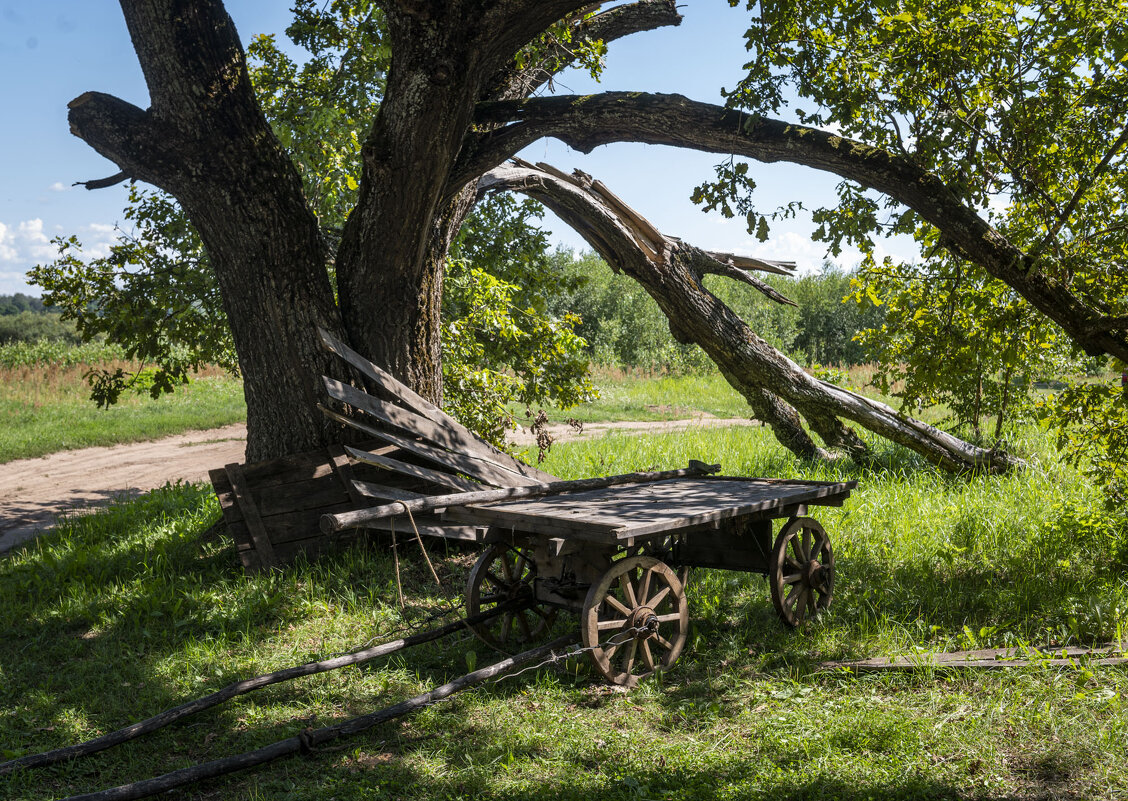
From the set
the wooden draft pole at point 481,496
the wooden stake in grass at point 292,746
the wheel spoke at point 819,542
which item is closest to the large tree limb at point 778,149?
the wheel spoke at point 819,542

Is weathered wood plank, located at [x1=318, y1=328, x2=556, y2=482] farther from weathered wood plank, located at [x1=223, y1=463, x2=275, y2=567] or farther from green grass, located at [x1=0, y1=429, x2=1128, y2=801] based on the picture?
weathered wood plank, located at [x1=223, y1=463, x2=275, y2=567]

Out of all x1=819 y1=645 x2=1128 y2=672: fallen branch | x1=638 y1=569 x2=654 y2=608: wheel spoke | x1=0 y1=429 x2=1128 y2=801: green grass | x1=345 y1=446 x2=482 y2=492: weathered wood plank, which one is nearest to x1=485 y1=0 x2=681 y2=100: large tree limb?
x1=345 y1=446 x2=482 y2=492: weathered wood plank

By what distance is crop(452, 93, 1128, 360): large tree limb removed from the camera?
6223 millimetres

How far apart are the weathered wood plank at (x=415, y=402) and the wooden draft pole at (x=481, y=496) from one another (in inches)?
37.1

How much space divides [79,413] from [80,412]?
136 millimetres

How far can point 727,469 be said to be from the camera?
A: 37.7 feet

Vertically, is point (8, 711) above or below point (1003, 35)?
below

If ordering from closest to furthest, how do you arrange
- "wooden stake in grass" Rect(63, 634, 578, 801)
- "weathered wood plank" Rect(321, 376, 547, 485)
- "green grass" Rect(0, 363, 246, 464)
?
"wooden stake in grass" Rect(63, 634, 578, 801) → "weathered wood plank" Rect(321, 376, 547, 485) → "green grass" Rect(0, 363, 246, 464)

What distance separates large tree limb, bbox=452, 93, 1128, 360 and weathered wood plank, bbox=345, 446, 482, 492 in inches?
97.6

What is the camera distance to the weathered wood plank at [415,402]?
22.3 feet

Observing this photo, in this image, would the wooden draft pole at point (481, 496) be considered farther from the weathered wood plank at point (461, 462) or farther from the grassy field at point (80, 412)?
the grassy field at point (80, 412)

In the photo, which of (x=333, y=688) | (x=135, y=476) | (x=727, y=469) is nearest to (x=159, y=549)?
(x=333, y=688)

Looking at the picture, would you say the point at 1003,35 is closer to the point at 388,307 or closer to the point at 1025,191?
the point at 1025,191

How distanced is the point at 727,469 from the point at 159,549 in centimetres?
695
